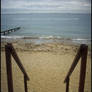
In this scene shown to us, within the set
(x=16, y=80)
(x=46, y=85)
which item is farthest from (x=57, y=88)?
(x=16, y=80)

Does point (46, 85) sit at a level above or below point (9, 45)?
below

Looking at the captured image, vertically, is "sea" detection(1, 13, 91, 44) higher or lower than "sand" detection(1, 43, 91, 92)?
higher

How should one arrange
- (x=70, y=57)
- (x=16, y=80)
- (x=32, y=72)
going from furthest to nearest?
(x=70, y=57)
(x=32, y=72)
(x=16, y=80)

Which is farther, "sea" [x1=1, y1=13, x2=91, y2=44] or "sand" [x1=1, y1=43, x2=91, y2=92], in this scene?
"sea" [x1=1, y1=13, x2=91, y2=44]

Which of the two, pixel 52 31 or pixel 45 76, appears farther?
pixel 52 31

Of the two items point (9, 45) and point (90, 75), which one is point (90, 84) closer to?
point (90, 75)

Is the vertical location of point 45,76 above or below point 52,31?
below

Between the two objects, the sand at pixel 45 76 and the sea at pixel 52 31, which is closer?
the sand at pixel 45 76

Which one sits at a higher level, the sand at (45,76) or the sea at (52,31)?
the sea at (52,31)

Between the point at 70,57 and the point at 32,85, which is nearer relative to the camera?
the point at 32,85

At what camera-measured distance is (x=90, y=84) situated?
154 inches

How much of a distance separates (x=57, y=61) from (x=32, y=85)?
8.50 feet

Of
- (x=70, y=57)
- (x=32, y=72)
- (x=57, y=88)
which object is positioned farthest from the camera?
(x=70, y=57)

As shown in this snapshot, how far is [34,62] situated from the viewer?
6.14 metres
